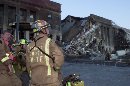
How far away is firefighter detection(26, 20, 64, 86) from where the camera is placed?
4605 mm

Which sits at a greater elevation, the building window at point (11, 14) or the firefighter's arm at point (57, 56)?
the building window at point (11, 14)

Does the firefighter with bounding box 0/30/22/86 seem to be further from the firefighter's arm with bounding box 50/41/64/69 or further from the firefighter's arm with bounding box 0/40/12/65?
the firefighter's arm with bounding box 50/41/64/69

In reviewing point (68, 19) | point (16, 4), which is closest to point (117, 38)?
point (68, 19)

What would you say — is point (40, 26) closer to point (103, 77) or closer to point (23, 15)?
point (103, 77)

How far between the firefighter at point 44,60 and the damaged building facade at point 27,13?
2822cm

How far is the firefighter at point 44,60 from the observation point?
4.61 meters

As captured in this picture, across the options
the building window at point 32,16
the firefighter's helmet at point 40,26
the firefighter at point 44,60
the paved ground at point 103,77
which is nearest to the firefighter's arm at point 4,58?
the firefighter at point 44,60

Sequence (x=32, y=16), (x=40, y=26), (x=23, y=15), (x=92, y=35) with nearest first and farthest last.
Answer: (x=40, y=26)
(x=23, y=15)
(x=32, y=16)
(x=92, y=35)

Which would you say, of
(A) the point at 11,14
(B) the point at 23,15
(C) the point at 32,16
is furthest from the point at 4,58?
(C) the point at 32,16

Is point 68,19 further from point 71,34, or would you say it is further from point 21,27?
point 21,27

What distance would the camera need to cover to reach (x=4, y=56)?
19.0 feet

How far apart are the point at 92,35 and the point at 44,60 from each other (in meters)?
50.8

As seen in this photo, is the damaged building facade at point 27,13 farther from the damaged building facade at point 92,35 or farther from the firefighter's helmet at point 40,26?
the firefighter's helmet at point 40,26

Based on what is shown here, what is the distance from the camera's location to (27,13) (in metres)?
44.2
